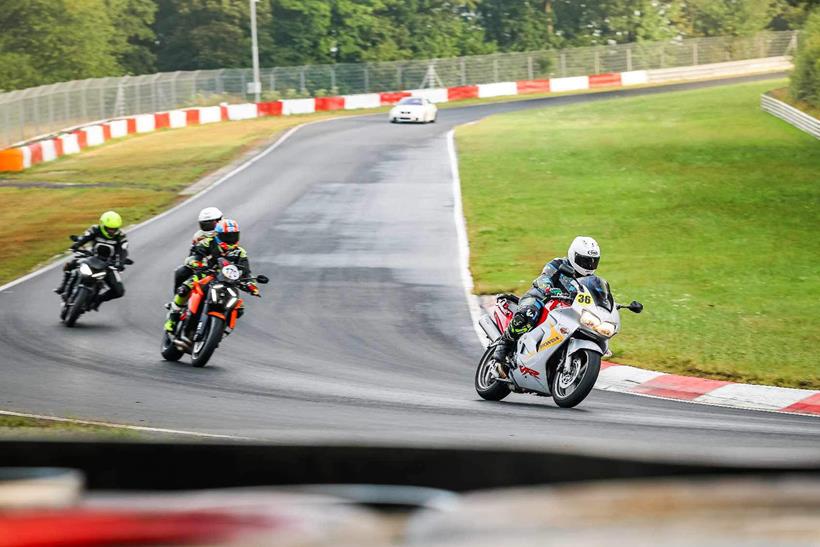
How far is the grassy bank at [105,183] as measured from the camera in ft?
93.4

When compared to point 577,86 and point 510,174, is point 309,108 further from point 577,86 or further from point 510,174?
point 510,174

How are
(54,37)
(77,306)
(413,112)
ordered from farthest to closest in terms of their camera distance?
(54,37), (413,112), (77,306)

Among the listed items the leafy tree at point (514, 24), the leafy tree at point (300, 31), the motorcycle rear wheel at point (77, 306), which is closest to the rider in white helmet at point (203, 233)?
the motorcycle rear wheel at point (77, 306)

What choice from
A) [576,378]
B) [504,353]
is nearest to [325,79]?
[504,353]

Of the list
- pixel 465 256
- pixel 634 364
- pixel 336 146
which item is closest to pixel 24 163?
pixel 336 146

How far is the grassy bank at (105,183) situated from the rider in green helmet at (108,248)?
4.63 metres

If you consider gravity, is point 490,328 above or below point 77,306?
above

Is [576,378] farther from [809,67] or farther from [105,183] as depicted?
[809,67]

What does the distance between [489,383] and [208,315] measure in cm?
375

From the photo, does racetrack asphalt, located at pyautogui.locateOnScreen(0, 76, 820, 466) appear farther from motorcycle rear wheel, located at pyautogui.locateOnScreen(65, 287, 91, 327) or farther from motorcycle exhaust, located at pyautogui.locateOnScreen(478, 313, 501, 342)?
motorcycle exhaust, located at pyautogui.locateOnScreen(478, 313, 501, 342)

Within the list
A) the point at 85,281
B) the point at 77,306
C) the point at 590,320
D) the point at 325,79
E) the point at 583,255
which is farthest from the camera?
the point at 325,79

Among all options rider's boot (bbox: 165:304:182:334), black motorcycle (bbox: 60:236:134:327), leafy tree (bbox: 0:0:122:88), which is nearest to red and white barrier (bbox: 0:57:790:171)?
leafy tree (bbox: 0:0:122:88)

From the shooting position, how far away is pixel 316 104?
Answer: 6744 cm

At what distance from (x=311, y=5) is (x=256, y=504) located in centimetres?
8345
